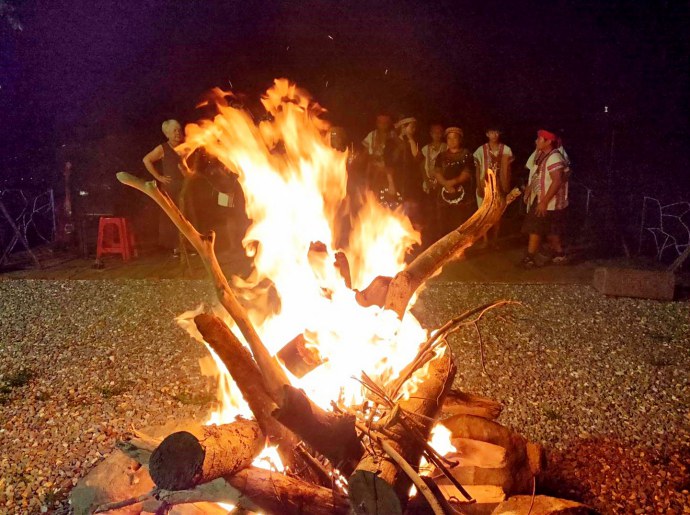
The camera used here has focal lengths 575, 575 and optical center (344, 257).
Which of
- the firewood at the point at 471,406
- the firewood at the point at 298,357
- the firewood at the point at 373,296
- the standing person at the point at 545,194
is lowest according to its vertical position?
the firewood at the point at 471,406

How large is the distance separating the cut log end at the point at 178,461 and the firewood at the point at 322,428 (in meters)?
0.39

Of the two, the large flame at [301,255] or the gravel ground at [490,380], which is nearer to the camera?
the large flame at [301,255]

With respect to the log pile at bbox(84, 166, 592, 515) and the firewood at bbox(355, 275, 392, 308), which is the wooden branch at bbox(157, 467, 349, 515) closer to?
the log pile at bbox(84, 166, 592, 515)

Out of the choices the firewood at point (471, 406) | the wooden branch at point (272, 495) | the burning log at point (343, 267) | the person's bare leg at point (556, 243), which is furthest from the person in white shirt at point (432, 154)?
the wooden branch at point (272, 495)

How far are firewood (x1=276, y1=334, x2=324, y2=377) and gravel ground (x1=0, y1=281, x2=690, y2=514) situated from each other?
163 centimetres

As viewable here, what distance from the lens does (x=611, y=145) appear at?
11859mm

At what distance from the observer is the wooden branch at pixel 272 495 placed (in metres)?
2.64

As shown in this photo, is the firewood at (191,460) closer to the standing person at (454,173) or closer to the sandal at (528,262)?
the sandal at (528,262)

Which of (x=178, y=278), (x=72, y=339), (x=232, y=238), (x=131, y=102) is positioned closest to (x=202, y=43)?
(x=131, y=102)

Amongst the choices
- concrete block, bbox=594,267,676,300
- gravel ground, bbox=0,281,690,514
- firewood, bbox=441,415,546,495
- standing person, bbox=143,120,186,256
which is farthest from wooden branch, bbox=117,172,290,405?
concrete block, bbox=594,267,676,300

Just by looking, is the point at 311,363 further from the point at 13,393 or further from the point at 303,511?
the point at 13,393

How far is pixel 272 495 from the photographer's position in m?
2.64

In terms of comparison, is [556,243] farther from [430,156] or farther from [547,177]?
[430,156]

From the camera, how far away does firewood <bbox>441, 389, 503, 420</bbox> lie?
143 inches
